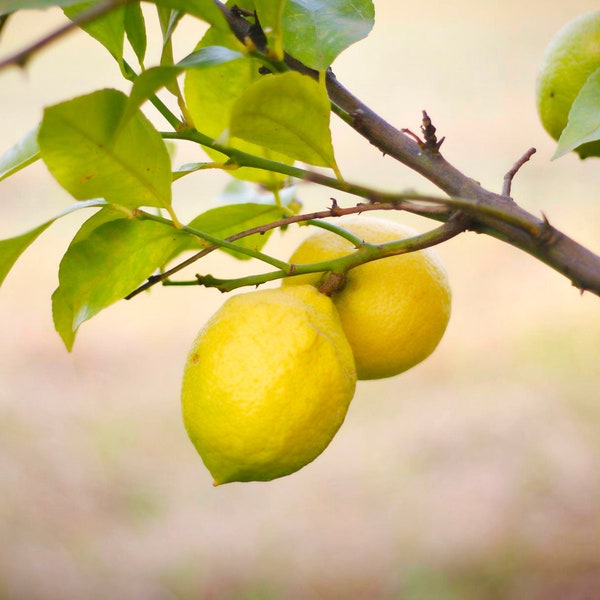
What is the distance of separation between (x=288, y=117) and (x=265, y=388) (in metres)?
0.13

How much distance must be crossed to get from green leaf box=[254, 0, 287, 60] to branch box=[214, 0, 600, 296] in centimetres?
2

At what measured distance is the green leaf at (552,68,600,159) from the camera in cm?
36

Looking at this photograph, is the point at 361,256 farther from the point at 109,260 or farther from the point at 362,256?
the point at 109,260

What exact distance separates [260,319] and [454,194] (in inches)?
4.4

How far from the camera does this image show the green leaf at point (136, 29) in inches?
15.2

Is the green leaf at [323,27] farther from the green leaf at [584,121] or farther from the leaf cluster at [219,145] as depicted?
the green leaf at [584,121]

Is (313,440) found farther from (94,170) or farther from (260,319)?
(94,170)

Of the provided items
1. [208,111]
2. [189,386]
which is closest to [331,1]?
[208,111]

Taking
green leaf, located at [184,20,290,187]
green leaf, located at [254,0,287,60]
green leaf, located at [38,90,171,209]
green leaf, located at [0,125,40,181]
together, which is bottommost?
green leaf, located at [38,90,171,209]

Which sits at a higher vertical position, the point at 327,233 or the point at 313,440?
the point at 327,233

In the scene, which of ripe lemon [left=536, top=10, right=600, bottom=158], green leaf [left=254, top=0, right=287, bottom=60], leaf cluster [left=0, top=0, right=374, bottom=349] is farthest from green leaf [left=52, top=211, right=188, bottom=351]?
ripe lemon [left=536, top=10, right=600, bottom=158]

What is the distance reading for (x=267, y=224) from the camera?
389 mm

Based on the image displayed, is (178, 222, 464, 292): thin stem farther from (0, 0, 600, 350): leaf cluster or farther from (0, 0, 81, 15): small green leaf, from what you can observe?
(0, 0, 81, 15): small green leaf

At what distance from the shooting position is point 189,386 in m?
0.38
